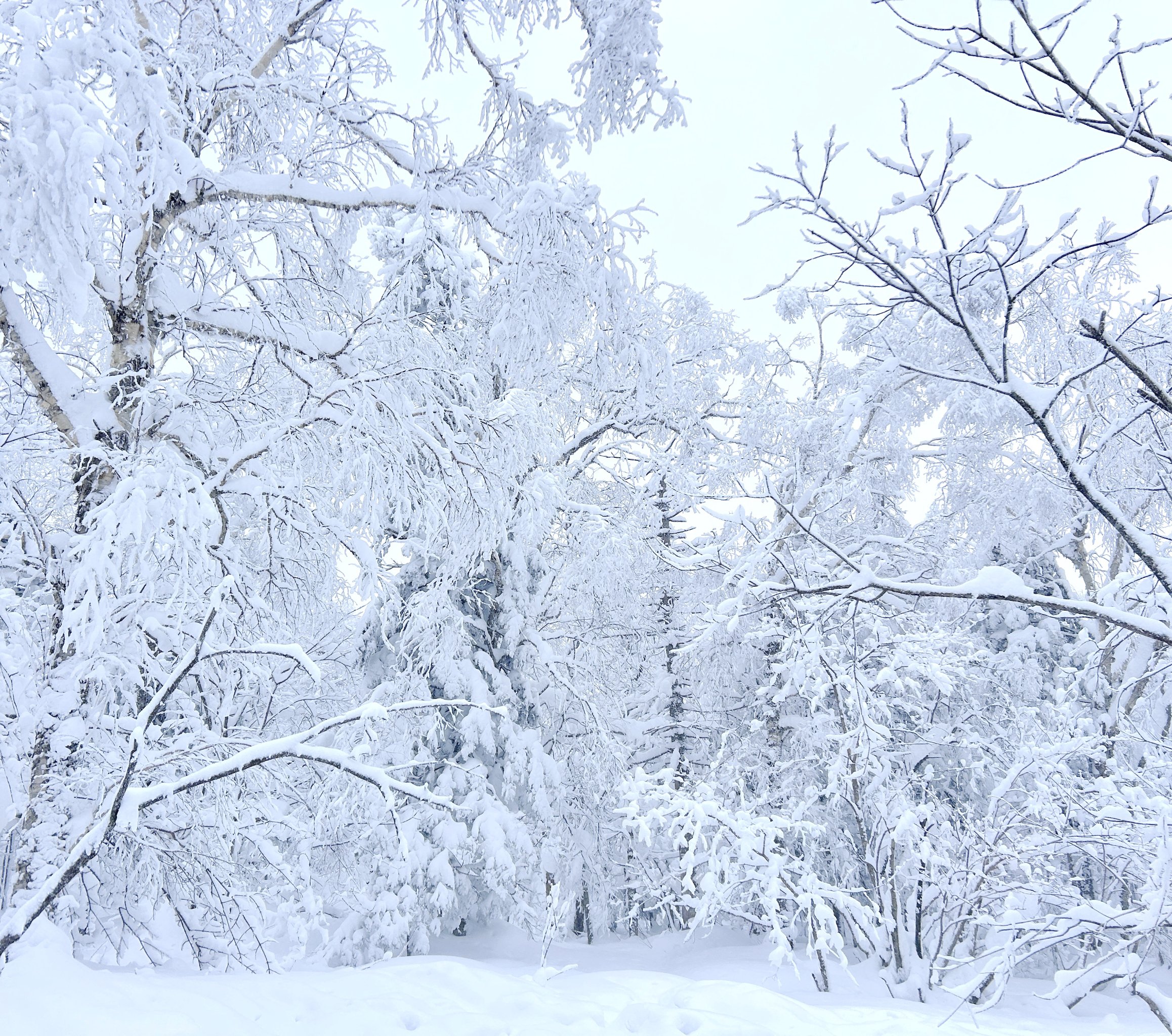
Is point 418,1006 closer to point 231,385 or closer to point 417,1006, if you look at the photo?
point 417,1006

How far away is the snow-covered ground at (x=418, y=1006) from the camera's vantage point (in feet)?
8.18

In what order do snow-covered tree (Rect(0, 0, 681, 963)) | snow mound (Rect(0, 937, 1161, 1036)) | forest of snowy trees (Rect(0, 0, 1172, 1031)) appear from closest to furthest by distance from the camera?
snow mound (Rect(0, 937, 1161, 1036)), forest of snowy trees (Rect(0, 0, 1172, 1031)), snow-covered tree (Rect(0, 0, 681, 963))

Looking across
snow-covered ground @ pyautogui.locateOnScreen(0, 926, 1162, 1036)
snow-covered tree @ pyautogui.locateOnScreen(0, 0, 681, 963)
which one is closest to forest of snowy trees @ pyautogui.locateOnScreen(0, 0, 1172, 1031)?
snow-covered tree @ pyautogui.locateOnScreen(0, 0, 681, 963)

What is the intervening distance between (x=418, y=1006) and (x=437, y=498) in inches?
108

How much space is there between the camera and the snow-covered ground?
249 centimetres

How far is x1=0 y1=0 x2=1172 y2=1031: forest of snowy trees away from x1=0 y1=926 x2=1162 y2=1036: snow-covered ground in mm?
378

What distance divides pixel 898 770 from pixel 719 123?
11997 centimetres

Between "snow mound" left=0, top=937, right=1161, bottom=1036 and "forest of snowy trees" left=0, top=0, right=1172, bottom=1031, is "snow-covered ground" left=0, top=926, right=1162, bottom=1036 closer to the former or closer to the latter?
"snow mound" left=0, top=937, right=1161, bottom=1036

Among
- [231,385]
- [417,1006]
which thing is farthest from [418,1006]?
[231,385]

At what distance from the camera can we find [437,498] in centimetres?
484

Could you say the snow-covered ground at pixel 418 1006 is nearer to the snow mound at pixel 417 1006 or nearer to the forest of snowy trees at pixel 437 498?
the snow mound at pixel 417 1006

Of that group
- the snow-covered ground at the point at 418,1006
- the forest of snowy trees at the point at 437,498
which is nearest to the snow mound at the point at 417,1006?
the snow-covered ground at the point at 418,1006

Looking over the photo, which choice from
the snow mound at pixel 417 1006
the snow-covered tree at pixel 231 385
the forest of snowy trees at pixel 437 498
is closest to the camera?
the snow mound at pixel 417 1006

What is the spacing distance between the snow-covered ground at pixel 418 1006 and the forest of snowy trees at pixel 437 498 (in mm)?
378
